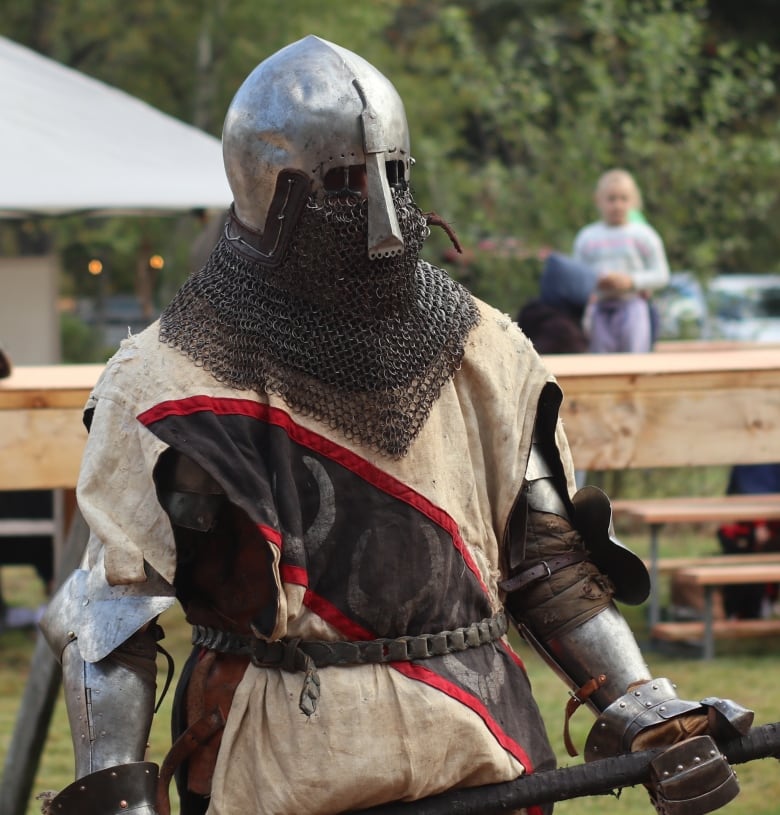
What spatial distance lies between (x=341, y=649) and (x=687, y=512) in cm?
466

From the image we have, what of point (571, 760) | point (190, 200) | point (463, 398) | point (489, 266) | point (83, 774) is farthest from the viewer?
point (489, 266)

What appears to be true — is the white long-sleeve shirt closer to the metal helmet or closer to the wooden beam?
the wooden beam

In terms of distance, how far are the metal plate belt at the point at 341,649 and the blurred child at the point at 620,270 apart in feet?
17.3

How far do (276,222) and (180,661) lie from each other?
430cm

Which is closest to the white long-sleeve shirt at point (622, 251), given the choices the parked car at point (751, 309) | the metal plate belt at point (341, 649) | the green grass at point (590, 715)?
the green grass at point (590, 715)

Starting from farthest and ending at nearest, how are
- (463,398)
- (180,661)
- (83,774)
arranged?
(180,661)
(463,398)
(83,774)

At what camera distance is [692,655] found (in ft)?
22.1

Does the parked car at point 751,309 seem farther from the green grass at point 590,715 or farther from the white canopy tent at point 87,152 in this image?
the green grass at point 590,715

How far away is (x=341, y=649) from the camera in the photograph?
95.3 inches

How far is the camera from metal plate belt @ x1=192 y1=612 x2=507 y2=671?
242 cm

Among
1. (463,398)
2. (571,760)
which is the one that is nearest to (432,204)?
(571,760)

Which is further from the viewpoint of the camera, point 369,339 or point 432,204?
point 432,204

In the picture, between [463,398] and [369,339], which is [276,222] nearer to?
[369,339]

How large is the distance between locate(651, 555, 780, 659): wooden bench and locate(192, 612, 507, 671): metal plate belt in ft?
13.9
